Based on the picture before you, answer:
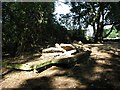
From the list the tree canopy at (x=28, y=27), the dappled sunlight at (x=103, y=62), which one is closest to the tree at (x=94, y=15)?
the tree canopy at (x=28, y=27)

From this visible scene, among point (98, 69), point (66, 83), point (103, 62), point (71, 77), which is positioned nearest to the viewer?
point (66, 83)

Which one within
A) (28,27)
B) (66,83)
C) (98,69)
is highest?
(28,27)

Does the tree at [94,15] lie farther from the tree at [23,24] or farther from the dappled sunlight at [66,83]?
the dappled sunlight at [66,83]

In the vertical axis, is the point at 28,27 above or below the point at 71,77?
above

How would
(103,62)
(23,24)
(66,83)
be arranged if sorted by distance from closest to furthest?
(66,83) → (103,62) → (23,24)

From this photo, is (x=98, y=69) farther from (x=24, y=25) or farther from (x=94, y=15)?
(x=94, y=15)

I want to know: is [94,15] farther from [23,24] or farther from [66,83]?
[66,83]

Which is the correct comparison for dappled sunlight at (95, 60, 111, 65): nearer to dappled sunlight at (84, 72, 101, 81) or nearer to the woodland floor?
the woodland floor

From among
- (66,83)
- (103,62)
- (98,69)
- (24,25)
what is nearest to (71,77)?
(66,83)

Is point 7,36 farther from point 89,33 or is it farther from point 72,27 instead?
point 89,33

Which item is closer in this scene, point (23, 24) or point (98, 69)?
point (98, 69)

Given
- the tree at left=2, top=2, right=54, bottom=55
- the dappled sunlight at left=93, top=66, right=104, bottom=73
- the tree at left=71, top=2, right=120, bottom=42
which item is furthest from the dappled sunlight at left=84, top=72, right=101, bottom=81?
the tree at left=71, top=2, right=120, bottom=42

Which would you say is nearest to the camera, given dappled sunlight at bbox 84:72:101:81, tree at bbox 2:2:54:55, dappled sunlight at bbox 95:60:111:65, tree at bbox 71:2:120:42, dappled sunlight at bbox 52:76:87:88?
dappled sunlight at bbox 52:76:87:88

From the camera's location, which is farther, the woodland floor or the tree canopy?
the tree canopy
